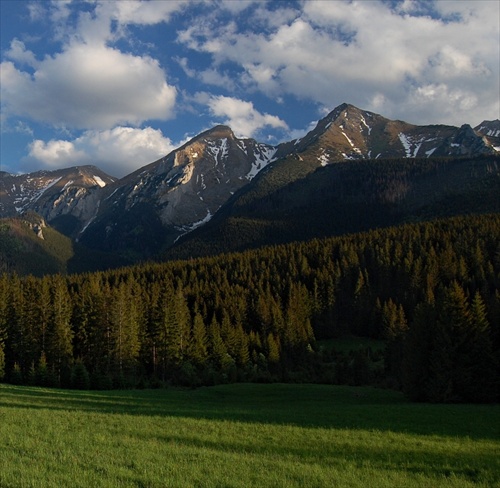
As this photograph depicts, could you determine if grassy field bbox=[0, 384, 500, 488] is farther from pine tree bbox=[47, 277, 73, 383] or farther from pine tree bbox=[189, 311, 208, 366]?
pine tree bbox=[189, 311, 208, 366]

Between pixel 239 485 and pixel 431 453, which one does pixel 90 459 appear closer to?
pixel 239 485

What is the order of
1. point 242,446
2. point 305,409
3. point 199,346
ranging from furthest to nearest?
point 199,346, point 305,409, point 242,446

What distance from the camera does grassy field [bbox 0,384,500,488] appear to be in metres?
14.8

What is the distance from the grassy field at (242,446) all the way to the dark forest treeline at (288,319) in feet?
35.8

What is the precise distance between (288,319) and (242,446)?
80676 millimetres

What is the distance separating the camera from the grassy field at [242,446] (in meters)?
14.8

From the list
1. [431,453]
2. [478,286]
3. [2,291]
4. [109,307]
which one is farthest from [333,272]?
[431,453]

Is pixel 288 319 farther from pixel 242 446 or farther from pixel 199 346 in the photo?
pixel 242 446

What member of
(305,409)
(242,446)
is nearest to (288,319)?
(305,409)

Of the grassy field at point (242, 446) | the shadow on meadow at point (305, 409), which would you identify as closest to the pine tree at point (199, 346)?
the shadow on meadow at point (305, 409)

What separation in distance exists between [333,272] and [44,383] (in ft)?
298

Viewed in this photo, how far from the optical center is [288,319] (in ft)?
331

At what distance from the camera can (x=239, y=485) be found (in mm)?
13859

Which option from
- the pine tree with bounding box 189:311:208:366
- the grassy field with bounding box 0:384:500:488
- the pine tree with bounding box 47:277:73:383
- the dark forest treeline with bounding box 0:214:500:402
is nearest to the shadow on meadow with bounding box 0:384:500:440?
the grassy field with bounding box 0:384:500:488
